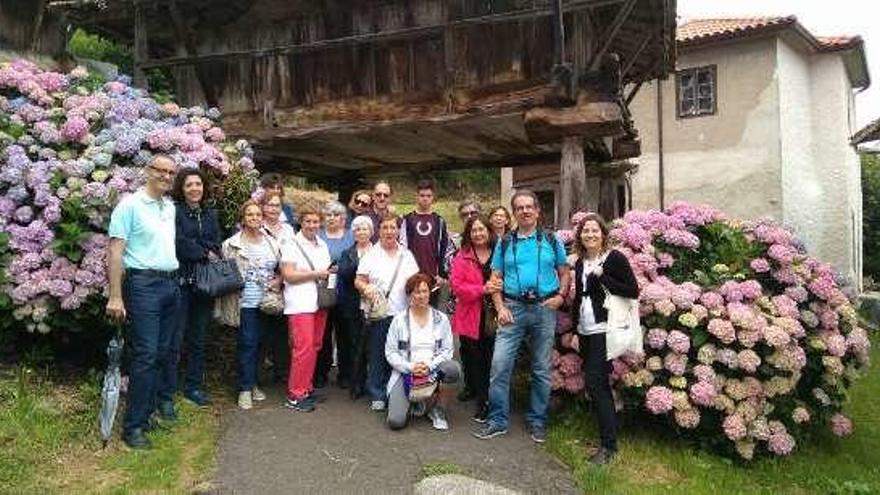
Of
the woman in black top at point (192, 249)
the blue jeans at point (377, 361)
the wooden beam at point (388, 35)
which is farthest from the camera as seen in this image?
the wooden beam at point (388, 35)

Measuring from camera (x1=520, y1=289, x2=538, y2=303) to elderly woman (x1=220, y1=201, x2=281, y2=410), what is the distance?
1950mm

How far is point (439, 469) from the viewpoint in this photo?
5.00 meters

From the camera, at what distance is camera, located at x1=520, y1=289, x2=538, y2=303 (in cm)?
553

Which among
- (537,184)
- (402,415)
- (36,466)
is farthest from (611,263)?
(537,184)

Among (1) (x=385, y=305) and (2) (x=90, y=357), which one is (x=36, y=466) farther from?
(1) (x=385, y=305)

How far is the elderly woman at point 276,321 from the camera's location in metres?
6.10

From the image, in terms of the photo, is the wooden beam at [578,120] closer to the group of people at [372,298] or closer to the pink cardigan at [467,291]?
the group of people at [372,298]

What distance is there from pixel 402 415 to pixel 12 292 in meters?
3.02

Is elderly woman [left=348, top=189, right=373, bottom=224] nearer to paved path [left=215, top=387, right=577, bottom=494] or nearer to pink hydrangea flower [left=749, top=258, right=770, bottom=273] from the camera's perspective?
paved path [left=215, top=387, right=577, bottom=494]

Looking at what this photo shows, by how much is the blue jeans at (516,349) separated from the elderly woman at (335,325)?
58.5 inches

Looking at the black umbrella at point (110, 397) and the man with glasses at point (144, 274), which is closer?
the man with glasses at point (144, 274)

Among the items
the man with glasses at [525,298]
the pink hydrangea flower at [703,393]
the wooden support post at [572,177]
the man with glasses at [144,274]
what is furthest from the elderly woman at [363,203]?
the pink hydrangea flower at [703,393]

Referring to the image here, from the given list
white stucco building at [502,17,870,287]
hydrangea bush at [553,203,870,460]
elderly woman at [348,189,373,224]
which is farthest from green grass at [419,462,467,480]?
white stucco building at [502,17,870,287]

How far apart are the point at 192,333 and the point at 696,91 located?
570 inches
